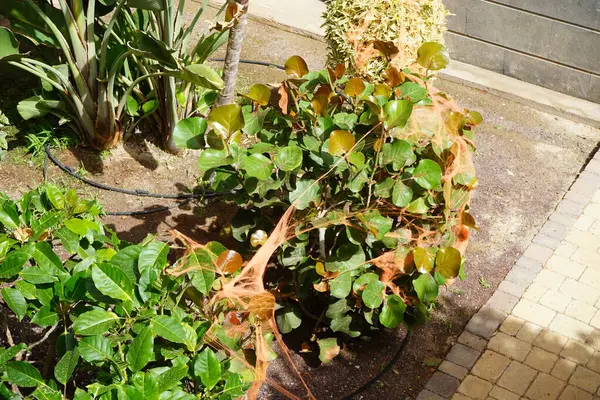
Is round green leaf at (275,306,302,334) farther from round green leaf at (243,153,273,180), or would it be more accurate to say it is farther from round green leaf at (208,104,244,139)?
round green leaf at (208,104,244,139)

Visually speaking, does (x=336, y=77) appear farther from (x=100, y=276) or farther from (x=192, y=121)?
(x=100, y=276)

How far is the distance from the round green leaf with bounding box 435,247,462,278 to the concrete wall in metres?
4.48

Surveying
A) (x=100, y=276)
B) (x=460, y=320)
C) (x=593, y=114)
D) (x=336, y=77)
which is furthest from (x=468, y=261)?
(x=100, y=276)

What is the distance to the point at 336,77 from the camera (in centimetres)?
462

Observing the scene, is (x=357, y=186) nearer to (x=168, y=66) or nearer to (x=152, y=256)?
(x=152, y=256)

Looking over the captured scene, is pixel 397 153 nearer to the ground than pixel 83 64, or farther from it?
farther from it

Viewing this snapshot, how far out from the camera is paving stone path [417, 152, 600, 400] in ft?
16.3

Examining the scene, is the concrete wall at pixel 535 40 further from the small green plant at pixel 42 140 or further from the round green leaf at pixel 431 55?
the small green plant at pixel 42 140

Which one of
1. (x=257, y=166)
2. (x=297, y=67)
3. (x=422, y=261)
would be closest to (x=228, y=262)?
(x=257, y=166)

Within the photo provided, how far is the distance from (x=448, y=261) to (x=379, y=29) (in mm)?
2789

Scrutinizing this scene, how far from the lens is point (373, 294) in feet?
14.3

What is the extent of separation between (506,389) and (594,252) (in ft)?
5.61

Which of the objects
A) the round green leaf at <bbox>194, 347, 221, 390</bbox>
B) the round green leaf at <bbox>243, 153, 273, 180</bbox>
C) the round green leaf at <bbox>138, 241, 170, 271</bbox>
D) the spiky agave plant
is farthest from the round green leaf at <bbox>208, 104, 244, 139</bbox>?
the spiky agave plant

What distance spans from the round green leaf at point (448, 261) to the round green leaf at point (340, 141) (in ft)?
2.44
